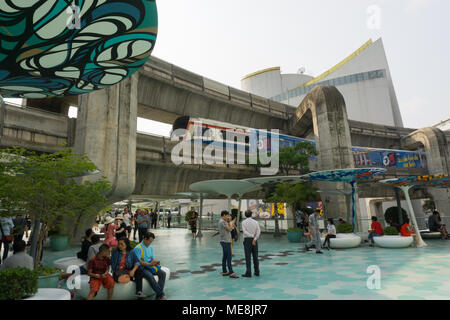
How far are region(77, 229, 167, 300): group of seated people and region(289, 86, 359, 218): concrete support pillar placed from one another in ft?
59.5

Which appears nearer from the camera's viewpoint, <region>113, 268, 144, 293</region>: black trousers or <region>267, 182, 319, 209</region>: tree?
<region>113, 268, 144, 293</region>: black trousers

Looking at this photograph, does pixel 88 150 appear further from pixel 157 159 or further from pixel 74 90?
pixel 74 90

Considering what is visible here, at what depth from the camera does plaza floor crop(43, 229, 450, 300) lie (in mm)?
5688

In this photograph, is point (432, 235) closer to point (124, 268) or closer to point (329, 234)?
point (329, 234)

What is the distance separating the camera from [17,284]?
13.1 feet

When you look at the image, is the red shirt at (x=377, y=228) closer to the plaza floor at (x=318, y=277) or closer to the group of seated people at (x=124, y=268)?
the plaza floor at (x=318, y=277)

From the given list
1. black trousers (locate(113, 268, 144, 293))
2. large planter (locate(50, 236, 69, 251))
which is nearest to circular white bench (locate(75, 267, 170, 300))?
black trousers (locate(113, 268, 144, 293))

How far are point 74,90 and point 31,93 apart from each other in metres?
1.28

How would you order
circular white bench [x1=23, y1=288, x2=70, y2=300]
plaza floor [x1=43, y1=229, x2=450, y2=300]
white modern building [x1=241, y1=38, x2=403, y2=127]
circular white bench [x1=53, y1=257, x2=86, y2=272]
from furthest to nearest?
white modern building [x1=241, y1=38, x2=403, y2=127], circular white bench [x1=53, y1=257, x2=86, y2=272], plaza floor [x1=43, y1=229, x2=450, y2=300], circular white bench [x1=23, y1=288, x2=70, y2=300]

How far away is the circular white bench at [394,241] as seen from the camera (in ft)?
38.4

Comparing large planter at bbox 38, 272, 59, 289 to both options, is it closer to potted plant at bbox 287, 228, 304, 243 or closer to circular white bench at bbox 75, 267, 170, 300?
circular white bench at bbox 75, 267, 170, 300

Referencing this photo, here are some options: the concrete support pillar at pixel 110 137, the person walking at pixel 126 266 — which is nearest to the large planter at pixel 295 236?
the concrete support pillar at pixel 110 137

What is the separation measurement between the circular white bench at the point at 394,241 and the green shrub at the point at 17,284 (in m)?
12.9

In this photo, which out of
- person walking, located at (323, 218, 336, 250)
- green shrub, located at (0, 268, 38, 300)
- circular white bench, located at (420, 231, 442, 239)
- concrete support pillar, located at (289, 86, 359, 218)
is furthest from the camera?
concrete support pillar, located at (289, 86, 359, 218)
